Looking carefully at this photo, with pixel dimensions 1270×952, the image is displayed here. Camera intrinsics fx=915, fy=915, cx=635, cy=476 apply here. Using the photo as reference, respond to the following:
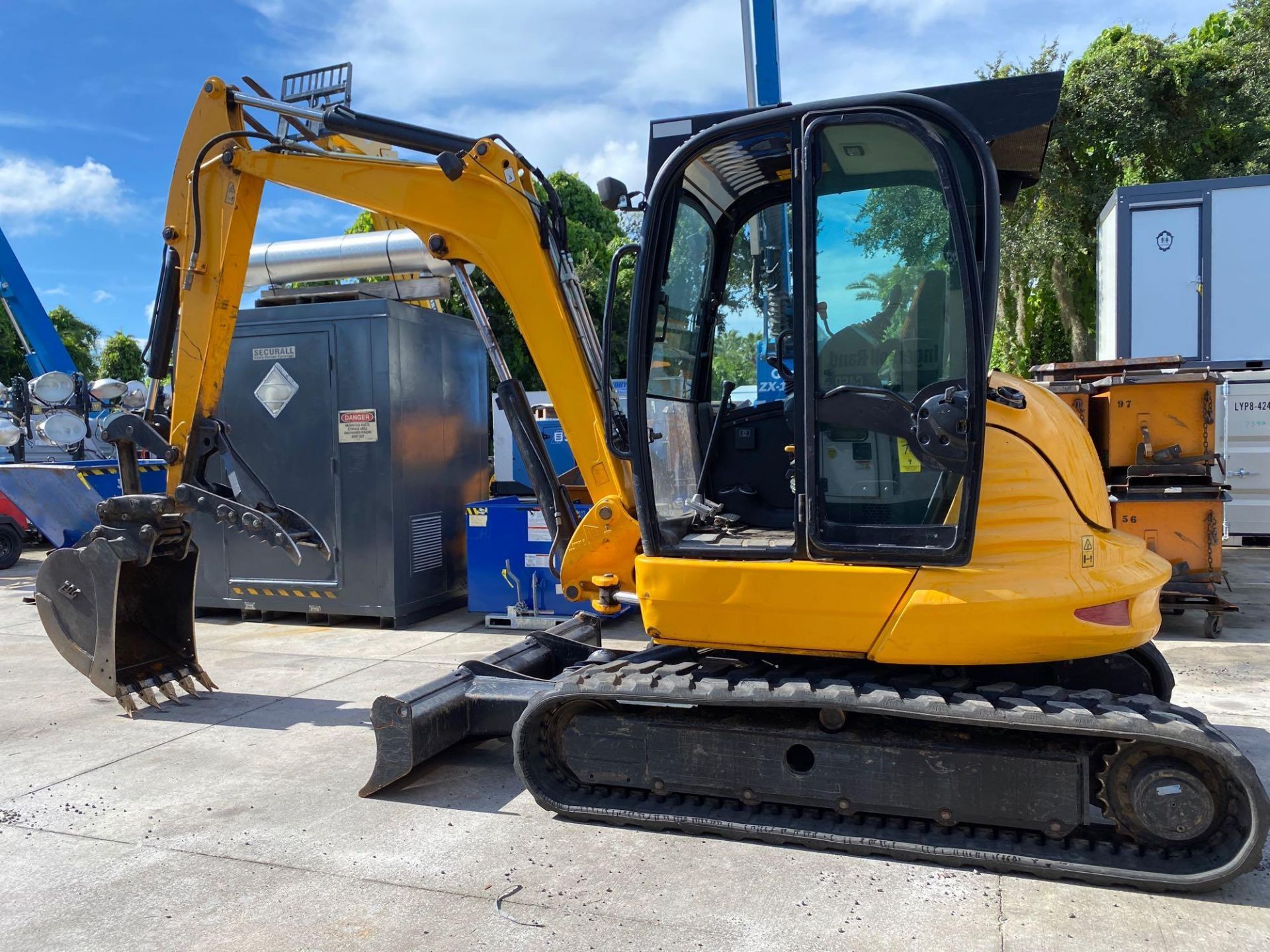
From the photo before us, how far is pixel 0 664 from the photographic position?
7066 mm

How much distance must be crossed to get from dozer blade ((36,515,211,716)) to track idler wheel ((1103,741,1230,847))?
5.10m

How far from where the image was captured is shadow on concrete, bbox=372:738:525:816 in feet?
13.8

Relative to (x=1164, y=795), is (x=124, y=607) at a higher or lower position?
higher

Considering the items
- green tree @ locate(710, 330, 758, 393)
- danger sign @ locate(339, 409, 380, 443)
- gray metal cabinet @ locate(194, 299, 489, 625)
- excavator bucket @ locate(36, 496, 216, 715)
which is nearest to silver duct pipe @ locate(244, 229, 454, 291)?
gray metal cabinet @ locate(194, 299, 489, 625)

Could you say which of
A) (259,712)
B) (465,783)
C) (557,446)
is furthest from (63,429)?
(465,783)

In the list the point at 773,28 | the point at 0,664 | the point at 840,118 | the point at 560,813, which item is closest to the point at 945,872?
the point at 560,813

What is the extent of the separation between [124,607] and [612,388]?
11.1 ft

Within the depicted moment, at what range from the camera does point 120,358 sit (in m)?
39.9

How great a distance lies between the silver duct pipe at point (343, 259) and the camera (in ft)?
26.1

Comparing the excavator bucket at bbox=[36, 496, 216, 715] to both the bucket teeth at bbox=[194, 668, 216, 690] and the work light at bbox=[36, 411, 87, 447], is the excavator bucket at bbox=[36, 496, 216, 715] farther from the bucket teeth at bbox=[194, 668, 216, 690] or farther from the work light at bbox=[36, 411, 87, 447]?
the work light at bbox=[36, 411, 87, 447]

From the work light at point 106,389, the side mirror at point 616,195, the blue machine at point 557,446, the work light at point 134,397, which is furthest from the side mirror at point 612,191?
the work light at point 134,397

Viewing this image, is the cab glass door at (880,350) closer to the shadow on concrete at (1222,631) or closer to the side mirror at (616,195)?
the side mirror at (616,195)

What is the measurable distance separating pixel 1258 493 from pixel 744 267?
9.74m

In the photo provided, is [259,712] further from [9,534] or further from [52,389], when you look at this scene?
[9,534]
